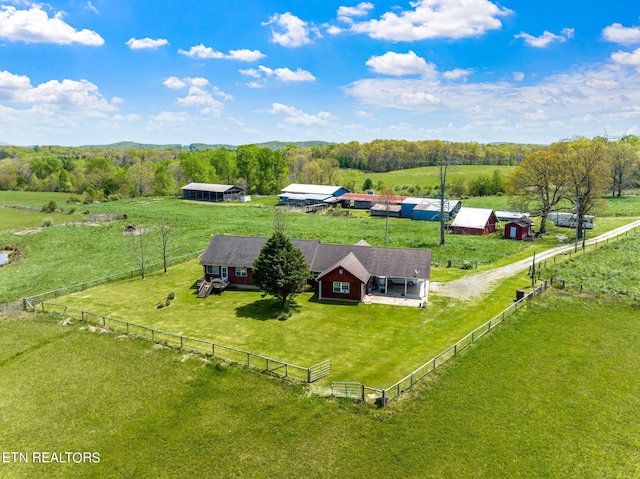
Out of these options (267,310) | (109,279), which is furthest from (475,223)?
(109,279)

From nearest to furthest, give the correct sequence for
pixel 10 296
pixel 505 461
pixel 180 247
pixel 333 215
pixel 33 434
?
pixel 505 461
pixel 33 434
pixel 10 296
pixel 180 247
pixel 333 215

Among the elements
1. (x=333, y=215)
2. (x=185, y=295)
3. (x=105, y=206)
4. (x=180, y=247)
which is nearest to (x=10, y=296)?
(x=185, y=295)

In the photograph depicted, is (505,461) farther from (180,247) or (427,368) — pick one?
(180,247)

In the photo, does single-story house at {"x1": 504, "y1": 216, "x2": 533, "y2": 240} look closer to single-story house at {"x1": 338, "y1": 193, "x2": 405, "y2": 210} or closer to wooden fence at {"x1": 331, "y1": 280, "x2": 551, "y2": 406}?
single-story house at {"x1": 338, "y1": 193, "x2": 405, "y2": 210}

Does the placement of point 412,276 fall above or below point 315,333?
above

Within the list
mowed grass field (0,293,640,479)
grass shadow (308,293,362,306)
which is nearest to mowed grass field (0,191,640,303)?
grass shadow (308,293,362,306)

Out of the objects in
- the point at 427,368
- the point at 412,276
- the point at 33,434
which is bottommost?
the point at 33,434
